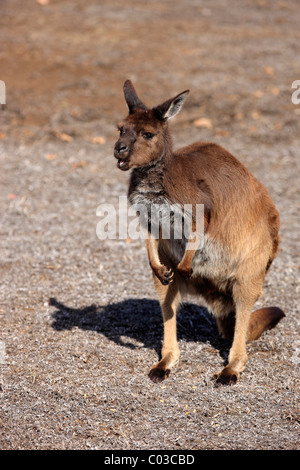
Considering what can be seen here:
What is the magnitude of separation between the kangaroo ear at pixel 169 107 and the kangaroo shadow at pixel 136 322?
64.0 inches

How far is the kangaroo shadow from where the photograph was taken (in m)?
4.57

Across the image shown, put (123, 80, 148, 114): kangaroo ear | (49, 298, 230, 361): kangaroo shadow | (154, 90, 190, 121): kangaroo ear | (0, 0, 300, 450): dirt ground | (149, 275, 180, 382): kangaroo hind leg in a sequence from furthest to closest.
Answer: (49, 298, 230, 361): kangaroo shadow → (149, 275, 180, 382): kangaroo hind leg → (123, 80, 148, 114): kangaroo ear → (154, 90, 190, 121): kangaroo ear → (0, 0, 300, 450): dirt ground

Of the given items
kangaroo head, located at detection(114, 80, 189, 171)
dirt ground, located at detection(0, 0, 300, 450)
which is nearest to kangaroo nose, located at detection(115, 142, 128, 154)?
kangaroo head, located at detection(114, 80, 189, 171)

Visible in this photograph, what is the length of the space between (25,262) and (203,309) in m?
1.71

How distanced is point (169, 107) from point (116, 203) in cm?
340

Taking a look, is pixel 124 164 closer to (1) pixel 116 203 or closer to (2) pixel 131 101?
(2) pixel 131 101

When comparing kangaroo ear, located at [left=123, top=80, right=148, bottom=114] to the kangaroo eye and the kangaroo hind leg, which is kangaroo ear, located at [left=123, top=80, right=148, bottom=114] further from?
the kangaroo hind leg

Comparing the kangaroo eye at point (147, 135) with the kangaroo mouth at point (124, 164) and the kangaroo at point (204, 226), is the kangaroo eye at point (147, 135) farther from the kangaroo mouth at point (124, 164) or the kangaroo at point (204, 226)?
the kangaroo mouth at point (124, 164)

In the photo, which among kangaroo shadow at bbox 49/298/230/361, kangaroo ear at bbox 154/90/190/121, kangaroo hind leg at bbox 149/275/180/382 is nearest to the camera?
kangaroo ear at bbox 154/90/190/121

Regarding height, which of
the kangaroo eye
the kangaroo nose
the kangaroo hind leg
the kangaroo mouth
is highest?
the kangaroo eye

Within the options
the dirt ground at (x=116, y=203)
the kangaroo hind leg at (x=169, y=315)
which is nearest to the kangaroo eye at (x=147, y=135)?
the kangaroo hind leg at (x=169, y=315)

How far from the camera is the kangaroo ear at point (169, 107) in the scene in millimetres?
3777

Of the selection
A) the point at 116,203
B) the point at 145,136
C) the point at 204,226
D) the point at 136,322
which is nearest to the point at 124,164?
the point at 145,136

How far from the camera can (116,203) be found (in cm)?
713
